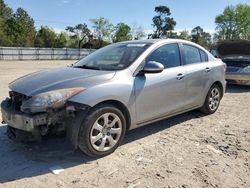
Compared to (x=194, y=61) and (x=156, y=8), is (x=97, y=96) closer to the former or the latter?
(x=194, y=61)

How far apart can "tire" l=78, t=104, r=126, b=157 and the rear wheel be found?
2.55 metres

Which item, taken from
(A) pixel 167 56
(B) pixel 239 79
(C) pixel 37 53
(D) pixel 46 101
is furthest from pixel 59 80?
(C) pixel 37 53

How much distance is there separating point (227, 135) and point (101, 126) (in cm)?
234

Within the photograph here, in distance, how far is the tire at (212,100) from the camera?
615 cm

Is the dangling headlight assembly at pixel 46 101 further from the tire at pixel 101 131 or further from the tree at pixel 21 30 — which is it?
the tree at pixel 21 30

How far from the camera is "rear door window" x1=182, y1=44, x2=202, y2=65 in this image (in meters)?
5.55

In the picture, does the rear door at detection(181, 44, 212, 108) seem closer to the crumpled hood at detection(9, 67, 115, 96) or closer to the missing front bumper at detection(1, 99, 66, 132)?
the crumpled hood at detection(9, 67, 115, 96)

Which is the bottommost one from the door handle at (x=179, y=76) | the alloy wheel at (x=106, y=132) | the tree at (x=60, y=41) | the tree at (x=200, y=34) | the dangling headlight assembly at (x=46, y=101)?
the alloy wheel at (x=106, y=132)

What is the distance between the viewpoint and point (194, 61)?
575 cm

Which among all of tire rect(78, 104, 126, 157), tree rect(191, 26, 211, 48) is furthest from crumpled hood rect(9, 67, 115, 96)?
tree rect(191, 26, 211, 48)

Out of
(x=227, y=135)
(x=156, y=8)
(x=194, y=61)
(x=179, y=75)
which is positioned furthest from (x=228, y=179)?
(x=156, y=8)

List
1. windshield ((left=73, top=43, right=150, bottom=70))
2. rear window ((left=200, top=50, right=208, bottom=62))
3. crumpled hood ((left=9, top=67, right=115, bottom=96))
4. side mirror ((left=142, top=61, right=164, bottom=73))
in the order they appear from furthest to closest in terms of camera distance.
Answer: rear window ((left=200, top=50, right=208, bottom=62)), windshield ((left=73, top=43, right=150, bottom=70)), side mirror ((left=142, top=61, right=164, bottom=73)), crumpled hood ((left=9, top=67, right=115, bottom=96))

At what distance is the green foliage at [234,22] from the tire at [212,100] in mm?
85700

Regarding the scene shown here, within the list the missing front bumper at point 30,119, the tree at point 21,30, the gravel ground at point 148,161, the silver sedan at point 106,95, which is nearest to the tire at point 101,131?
the silver sedan at point 106,95
